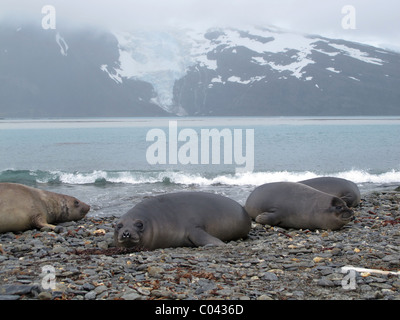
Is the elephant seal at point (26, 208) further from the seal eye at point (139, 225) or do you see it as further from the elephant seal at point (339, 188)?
the elephant seal at point (339, 188)

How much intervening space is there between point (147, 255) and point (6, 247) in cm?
273

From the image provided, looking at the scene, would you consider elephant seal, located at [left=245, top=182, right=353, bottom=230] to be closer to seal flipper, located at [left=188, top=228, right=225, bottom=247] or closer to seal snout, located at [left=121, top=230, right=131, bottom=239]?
seal flipper, located at [left=188, top=228, right=225, bottom=247]

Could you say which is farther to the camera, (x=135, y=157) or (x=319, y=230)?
(x=135, y=157)

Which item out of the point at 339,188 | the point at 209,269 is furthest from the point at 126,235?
the point at 339,188

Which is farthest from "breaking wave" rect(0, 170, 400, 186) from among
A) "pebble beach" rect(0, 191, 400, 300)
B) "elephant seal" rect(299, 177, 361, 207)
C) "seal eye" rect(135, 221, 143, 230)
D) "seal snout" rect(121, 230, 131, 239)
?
"seal snout" rect(121, 230, 131, 239)

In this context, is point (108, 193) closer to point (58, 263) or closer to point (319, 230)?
point (319, 230)

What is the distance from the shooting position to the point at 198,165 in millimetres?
34031

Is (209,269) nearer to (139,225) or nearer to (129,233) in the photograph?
(129,233)

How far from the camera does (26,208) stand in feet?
33.8

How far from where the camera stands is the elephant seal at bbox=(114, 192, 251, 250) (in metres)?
8.17

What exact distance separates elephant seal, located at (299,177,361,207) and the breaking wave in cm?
952

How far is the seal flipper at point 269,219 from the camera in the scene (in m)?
10.8
